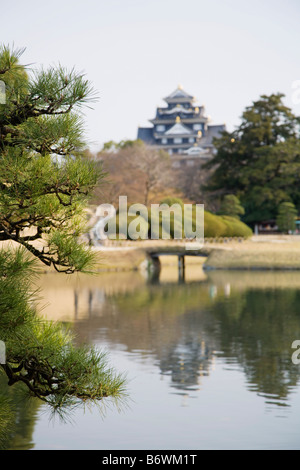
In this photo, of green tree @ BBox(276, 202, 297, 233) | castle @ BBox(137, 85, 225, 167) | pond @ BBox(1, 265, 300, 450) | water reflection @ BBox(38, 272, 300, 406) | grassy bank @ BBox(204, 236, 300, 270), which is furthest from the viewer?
castle @ BBox(137, 85, 225, 167)

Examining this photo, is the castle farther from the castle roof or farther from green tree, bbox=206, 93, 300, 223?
green tree, bbox=206, 93, 300, 223

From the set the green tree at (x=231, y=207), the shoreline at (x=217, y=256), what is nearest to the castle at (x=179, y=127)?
the green tree at (x=231, y=207)

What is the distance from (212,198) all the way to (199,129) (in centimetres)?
3590

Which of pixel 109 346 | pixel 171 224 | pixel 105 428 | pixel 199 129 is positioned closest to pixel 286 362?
pixel 109 346

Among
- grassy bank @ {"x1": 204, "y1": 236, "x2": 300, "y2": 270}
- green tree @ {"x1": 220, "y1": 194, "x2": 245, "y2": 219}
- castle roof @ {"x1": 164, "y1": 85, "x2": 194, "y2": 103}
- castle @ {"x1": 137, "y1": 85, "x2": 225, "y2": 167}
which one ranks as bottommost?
grassy bank @ {"x1": 204, "y1": 236, "x2": 300, "y2": 270}

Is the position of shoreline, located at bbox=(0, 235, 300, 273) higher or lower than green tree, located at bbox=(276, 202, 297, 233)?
lower

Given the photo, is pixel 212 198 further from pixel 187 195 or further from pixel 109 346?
pixel 109 346

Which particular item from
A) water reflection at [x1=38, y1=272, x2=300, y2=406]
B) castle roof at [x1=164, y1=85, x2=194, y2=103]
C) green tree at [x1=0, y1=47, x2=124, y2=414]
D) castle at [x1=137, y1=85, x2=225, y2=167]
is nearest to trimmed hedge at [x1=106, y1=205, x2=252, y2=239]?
water reflection at [x1=38, y1=272, x2=300, y2=406]

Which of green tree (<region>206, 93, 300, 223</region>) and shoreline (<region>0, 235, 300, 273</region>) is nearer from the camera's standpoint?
shoreline (<region>0, 235, 300, 273</region>)

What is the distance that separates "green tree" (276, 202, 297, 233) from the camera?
4941cm

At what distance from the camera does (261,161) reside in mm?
50969

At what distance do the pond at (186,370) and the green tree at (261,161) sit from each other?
2347cm

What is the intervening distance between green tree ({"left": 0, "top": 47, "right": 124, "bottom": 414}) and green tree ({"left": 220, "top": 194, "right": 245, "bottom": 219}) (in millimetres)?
45090

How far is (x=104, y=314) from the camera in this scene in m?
21.6
